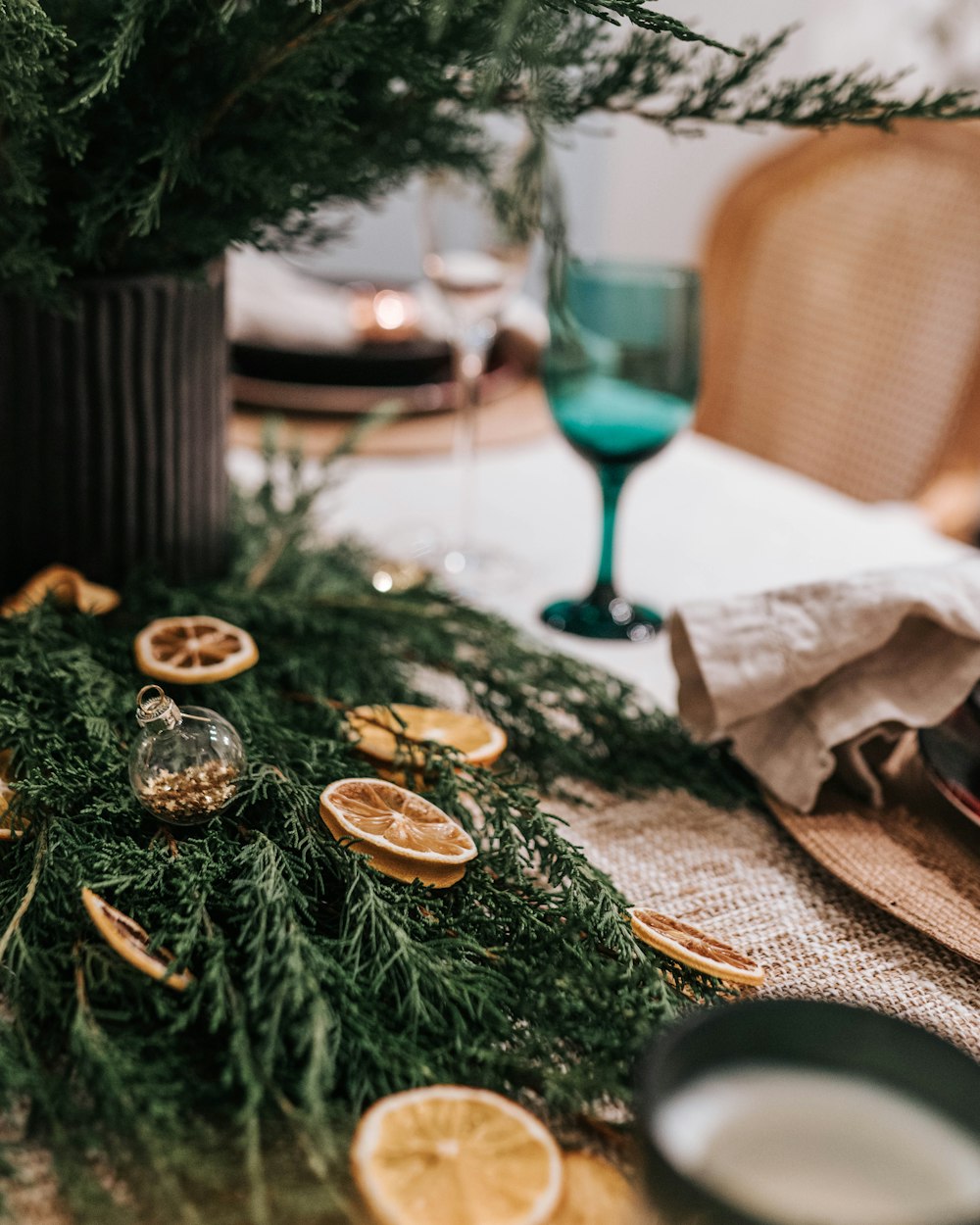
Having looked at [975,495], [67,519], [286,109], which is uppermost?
[286,109]

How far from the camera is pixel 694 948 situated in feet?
1.33

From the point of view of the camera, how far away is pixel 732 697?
0.55 m

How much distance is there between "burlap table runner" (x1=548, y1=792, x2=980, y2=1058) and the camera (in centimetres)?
43

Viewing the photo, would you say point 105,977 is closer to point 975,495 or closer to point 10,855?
point 10,855

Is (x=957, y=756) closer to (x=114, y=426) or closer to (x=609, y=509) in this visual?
(x=609, y=509)

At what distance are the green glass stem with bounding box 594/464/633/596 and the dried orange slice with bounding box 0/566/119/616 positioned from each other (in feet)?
Answer: 1.04

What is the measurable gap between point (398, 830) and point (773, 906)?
0.53 feet

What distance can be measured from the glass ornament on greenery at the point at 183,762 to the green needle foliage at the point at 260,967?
0.04 ft

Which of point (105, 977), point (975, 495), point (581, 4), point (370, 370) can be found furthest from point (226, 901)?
point (975, 495)

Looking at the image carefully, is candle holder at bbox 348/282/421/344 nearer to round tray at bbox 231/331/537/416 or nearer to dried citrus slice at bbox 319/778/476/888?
round tray at bbox 231/331/537/416

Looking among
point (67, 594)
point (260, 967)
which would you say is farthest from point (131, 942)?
point (67, 594)

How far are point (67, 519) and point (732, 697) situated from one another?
0.36 metres

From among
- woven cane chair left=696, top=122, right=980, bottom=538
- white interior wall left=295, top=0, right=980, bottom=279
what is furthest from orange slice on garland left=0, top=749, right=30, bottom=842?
white interior wall left=295, top=0, right=980, bottom=279

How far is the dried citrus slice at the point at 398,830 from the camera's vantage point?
0.42m
